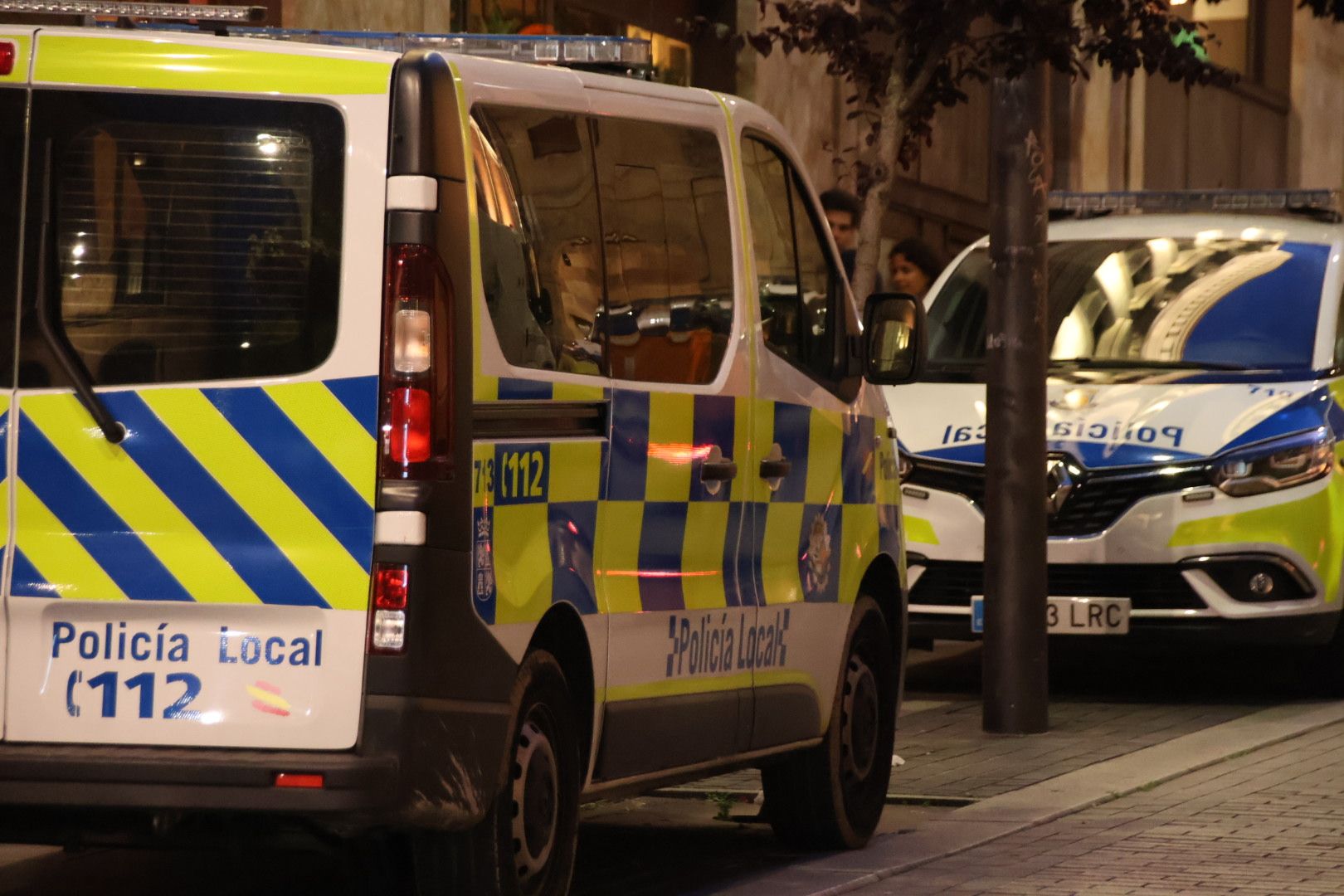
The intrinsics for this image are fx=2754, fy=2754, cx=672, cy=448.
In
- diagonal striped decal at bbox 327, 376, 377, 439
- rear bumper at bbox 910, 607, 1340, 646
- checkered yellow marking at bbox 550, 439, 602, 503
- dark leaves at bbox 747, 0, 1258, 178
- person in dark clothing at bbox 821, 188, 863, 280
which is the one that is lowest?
rear bumper at bbox 910, 607, 1340, 646

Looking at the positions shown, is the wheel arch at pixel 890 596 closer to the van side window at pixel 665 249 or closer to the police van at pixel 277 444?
the van side window at pixel 665 249

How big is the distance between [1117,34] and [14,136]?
531 centimetres

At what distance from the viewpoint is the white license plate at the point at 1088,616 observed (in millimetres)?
10930

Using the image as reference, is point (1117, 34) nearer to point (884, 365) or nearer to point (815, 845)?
point (884, 365)

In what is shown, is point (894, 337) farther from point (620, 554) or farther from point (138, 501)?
point (138, 501)

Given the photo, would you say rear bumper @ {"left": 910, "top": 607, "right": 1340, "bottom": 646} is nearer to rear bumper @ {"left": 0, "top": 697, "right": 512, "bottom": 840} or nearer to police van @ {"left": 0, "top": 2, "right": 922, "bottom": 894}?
police van @ {"left": 0, "top": 2, "right": 922, "bottom": 894}

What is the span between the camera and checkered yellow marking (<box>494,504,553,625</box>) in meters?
5.59

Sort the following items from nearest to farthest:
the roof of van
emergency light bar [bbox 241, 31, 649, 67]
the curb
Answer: emergency light bar [bbox 241, 31, 649, 67]
the curb
the roof of van

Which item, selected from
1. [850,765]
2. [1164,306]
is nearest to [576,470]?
[850,765]

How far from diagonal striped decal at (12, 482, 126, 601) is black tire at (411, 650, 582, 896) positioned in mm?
858

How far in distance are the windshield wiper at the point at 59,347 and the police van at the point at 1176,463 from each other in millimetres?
5896

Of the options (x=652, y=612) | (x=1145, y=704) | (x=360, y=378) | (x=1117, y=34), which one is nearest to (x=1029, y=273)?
(x=1117, y=34)

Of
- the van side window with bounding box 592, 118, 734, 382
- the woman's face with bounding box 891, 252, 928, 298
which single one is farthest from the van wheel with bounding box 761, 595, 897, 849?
the woman's face with bounding box 891, 252, 928, 298

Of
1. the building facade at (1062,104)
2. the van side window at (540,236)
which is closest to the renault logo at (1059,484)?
the building facade at (1062,104)
